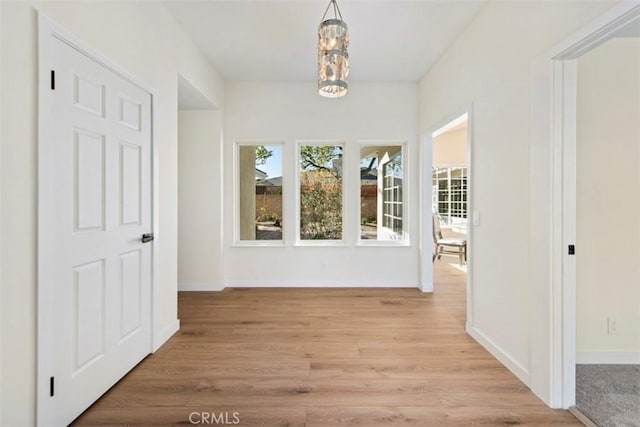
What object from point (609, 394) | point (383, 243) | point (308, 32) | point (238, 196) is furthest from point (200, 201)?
point (609, 394)

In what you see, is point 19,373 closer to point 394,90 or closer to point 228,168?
point 228,168

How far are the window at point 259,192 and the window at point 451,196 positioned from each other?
482 centimetres

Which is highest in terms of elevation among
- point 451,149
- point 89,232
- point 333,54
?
point 451,149

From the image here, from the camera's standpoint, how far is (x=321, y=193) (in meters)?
4.50

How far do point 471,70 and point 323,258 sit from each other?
2880mm

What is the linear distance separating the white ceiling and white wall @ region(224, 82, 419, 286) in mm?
344

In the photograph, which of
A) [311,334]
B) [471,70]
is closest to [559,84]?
[471,70]

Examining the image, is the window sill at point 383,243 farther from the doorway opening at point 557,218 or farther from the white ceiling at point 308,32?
the doorway opening at point 557,218

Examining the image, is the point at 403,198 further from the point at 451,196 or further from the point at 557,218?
the point at 451,196

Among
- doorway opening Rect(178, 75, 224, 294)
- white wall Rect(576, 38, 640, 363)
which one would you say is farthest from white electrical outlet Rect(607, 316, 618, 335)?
doorway opening Rect(178, 75, 224, 294)

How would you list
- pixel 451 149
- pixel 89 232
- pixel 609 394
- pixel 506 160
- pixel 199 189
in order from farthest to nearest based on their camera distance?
1. pixel 451 149
2. pixel 199 189
3. pixel 506 160
4. pixel 609 394
5. pixel 89 232

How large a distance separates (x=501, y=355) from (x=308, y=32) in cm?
331

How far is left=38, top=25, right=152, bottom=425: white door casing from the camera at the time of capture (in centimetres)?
152

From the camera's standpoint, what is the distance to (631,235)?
224cm
